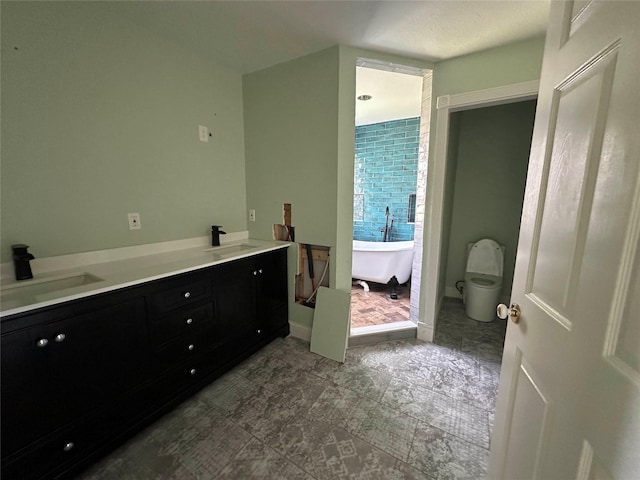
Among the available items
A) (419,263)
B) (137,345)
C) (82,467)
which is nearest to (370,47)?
(419,263)

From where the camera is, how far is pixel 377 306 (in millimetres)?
3082

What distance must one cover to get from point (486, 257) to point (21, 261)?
3798 millimetres

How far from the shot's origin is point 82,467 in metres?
1.21

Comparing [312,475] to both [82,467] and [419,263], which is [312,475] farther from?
[419,263]

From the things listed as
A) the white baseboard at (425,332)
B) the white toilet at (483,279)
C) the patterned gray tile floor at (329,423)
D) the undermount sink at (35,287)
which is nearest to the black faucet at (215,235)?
the undermount sink at (35,287)

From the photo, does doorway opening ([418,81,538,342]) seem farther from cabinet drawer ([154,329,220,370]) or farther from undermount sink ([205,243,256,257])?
cabinet drawer ([154,329,220,370])

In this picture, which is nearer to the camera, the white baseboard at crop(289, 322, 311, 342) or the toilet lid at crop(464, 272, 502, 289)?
A: the white baseboard at crop(289, 322, 311, 342)

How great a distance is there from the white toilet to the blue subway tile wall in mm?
1318

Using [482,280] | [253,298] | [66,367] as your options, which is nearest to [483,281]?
[482,280]

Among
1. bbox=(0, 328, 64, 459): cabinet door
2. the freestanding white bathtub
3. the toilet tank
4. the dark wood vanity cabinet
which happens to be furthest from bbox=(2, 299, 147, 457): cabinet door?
the toilet tank

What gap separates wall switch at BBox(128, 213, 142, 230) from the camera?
175 cm

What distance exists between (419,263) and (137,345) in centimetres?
216

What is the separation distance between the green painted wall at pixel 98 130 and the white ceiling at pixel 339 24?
0.67 ft

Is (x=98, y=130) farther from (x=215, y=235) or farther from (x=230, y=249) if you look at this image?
(x=230, y=249)
